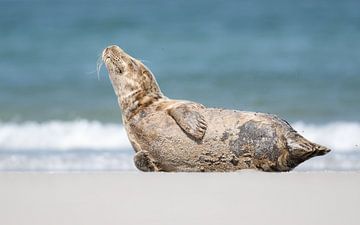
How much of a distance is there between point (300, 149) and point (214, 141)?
22.5 inches

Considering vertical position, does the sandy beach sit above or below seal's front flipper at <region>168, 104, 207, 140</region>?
below

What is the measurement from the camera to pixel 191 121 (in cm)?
691

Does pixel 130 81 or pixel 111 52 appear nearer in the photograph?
pixel 130 81

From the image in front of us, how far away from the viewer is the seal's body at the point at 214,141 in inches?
271

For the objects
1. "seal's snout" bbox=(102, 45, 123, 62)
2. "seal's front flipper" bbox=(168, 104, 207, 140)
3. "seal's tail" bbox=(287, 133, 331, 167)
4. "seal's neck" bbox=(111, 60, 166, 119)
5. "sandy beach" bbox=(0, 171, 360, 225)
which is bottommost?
"sandy beach" bbox=(0, 171, 360, 225)

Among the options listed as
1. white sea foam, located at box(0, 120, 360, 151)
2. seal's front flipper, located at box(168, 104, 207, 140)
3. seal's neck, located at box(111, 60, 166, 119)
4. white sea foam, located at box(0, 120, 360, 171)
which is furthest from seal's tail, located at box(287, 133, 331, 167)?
white sea foam, located at box(0, 120, 360, 151)

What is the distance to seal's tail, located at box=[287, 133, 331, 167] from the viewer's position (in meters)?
6.69

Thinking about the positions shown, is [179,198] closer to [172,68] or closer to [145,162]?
[145,162]

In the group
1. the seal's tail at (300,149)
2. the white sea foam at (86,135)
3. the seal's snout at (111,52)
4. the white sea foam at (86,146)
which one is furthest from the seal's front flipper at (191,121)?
the white sea foam at (86,135)

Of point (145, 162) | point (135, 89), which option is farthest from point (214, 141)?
point (135, 89)

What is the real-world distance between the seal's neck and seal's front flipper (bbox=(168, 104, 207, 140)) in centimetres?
45

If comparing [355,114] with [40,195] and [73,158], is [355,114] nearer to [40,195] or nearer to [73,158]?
[73,158]

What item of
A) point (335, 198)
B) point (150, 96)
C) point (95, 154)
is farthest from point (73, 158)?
point (335, 198)

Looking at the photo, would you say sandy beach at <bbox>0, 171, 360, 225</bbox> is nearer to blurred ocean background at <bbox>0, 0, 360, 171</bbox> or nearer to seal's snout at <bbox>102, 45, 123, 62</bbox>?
seal's snout at <bbox>102, 45, 123, 62</bbox>
